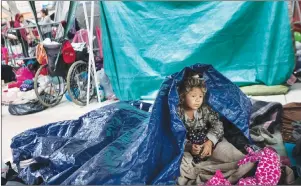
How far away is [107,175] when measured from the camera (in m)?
1.57

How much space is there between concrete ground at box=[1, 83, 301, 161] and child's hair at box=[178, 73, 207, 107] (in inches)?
62.1

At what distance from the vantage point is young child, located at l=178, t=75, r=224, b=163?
1.75 metres

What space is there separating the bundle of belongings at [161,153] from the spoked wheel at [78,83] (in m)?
1.64

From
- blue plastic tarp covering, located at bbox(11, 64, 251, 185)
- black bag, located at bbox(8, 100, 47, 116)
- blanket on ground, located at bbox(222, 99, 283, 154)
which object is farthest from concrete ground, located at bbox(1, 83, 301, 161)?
blue plastic tarp covering, located at bbox(11, 64, 251, 185)

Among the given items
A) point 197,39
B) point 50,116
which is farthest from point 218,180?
point 50,116

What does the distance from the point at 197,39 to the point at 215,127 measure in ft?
5.96

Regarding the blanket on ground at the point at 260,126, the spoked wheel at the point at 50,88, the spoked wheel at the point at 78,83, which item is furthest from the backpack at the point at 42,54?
the blanket on ground at the point at 260,126

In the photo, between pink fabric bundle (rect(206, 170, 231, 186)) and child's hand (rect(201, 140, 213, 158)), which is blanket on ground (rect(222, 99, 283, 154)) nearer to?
child's hand (rect(201, 140, 213, 158))

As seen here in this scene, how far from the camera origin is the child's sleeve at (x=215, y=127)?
5.88ft

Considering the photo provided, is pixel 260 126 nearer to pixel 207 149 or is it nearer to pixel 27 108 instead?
pixel 207 149

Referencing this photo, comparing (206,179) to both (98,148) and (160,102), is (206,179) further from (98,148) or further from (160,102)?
(98,148)

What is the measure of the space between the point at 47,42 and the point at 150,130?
2406 millimetres

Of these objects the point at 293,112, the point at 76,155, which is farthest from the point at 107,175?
the point at 293,112

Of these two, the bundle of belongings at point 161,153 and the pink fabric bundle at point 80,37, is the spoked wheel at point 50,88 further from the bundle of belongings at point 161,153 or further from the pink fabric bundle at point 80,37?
the bundle of belongings at point 161,153
